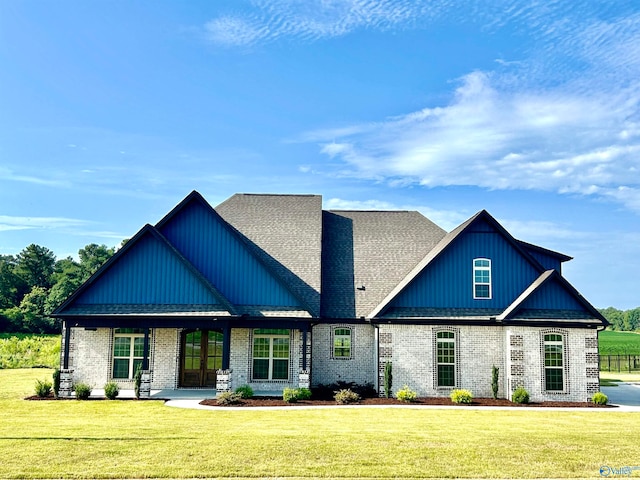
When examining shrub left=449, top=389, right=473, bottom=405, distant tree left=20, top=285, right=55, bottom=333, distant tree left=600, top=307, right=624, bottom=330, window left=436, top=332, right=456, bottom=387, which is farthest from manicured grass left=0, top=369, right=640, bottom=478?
distant tree left=600, top=307, right=624, bottom=330

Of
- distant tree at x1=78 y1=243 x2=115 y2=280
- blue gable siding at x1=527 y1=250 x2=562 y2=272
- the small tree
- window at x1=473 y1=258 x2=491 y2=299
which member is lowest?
the small tree

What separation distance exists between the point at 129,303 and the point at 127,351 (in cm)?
252

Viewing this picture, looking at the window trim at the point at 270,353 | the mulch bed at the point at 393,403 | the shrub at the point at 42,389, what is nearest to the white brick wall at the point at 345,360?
the window trim at the point at 270,353

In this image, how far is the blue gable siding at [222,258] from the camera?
24547mm

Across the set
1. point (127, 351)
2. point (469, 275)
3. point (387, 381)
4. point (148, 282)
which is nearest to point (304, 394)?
point (387, 381)

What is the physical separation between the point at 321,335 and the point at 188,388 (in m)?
6.04

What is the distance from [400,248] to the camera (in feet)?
94.4

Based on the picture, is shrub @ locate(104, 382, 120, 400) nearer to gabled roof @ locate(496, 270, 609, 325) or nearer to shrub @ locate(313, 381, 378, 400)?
A: shrub @ locate(313, 381, 378, 400)

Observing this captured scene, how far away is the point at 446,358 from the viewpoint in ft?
77.2

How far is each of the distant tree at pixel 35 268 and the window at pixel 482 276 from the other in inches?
3000

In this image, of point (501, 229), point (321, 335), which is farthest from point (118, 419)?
point (501, 229)

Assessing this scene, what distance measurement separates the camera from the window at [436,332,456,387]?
2338cm

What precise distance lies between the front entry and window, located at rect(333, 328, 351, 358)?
4907 mm

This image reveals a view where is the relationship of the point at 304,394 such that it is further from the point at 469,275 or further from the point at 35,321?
the point at 35,321
